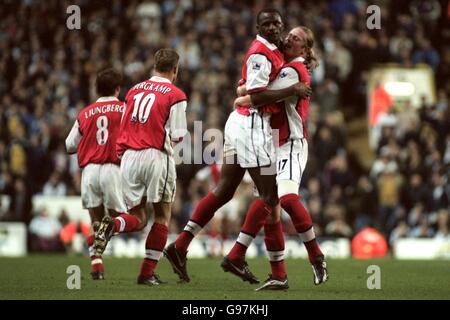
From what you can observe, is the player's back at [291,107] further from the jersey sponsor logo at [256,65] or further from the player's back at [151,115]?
the player's back at [151,115]

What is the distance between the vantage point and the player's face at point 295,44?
9766mm

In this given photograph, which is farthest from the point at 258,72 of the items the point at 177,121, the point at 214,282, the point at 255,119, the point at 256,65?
the point at 214,282

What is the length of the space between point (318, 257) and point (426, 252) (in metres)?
9.36

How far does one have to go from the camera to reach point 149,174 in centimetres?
1010

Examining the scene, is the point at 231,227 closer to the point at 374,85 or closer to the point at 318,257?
the point at 374,85

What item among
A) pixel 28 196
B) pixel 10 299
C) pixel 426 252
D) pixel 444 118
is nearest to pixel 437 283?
pixel 10 299

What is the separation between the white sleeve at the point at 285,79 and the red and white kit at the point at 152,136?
964 mm

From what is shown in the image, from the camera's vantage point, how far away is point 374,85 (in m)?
22.4

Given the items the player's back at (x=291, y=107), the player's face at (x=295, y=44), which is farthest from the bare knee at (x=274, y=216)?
the player's face at (x=295, y=44)

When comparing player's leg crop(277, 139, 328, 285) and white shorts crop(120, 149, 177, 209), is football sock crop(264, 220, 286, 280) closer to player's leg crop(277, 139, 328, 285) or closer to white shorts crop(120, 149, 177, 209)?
player's leg crop(277, 139, 328, 285)

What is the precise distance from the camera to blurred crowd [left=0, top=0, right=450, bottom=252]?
19.8m

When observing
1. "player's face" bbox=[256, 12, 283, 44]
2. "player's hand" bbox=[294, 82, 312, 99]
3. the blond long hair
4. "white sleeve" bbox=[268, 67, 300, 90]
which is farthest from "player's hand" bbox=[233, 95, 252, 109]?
the blond long hair

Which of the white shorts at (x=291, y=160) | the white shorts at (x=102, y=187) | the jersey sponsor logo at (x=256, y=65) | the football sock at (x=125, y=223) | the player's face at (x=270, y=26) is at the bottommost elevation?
the football sock at (x=125, y=223)

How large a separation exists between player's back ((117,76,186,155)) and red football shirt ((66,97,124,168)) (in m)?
0.98
